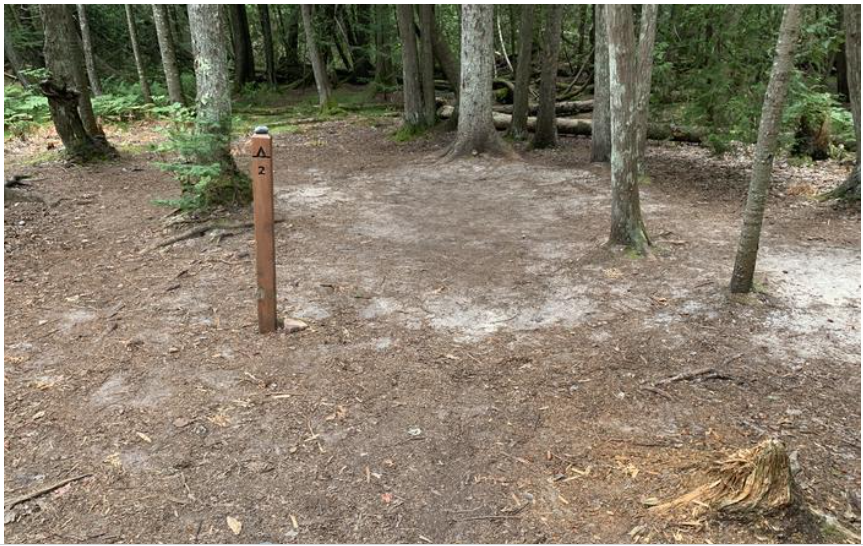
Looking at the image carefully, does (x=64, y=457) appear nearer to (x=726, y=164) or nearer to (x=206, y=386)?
(x=206, y=386)

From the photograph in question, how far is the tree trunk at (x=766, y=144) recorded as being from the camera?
421 centimetres

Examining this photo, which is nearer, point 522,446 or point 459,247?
point 522,446

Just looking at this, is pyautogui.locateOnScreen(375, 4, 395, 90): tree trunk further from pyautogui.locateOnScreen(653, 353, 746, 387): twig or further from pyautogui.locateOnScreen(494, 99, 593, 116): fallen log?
pyautogui.locateOnScreen(653, 353, 746, 387): twig

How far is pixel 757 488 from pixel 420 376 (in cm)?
205

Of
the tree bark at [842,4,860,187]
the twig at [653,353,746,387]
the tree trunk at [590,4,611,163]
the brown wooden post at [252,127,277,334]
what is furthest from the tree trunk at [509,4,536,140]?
the twig at [653,353,746,387]

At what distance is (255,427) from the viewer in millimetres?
3428

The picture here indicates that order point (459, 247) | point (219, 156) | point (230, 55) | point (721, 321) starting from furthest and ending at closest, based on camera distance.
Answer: point (230, 55)
point (219, 156)
point (459, 247)
point (721, 321)

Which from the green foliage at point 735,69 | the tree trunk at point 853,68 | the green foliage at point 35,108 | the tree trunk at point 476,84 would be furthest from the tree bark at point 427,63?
the tree trunk at point 853,68

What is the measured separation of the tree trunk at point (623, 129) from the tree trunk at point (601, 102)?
406 centimetres

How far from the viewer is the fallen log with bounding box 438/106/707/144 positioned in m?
11.8

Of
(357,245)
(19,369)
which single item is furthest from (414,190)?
(19,369)

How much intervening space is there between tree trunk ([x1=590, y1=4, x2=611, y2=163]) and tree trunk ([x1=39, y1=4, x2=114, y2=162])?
848 cm

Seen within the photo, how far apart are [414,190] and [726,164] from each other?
5309 millimetres

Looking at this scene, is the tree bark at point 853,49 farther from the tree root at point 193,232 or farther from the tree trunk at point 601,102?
the tree root at point 193,232
